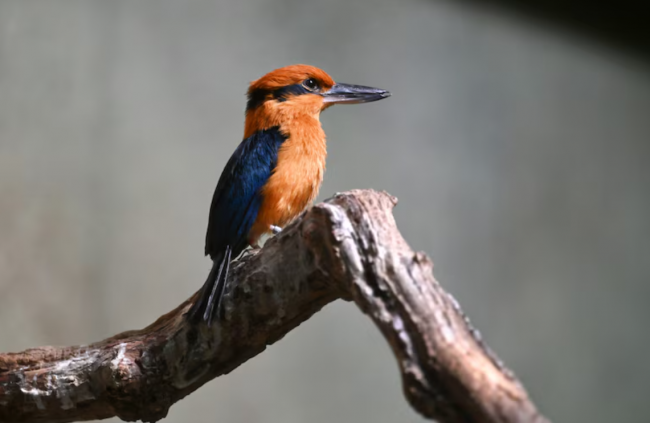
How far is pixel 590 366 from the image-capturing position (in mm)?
3562

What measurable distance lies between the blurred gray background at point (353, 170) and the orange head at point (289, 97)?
3.11 feet

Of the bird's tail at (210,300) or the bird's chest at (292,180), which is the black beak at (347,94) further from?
the bird's tail at (210,300)

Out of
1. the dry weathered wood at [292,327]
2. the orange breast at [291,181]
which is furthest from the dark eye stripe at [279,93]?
the dry weathered wood at [292,327]

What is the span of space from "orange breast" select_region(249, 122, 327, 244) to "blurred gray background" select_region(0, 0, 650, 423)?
115cm

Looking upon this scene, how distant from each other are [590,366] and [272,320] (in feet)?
8.23

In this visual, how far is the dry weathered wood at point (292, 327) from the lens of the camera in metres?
1.13

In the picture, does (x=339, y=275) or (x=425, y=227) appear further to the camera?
(x=425, y=227)

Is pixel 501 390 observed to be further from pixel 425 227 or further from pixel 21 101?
pixel 21 101

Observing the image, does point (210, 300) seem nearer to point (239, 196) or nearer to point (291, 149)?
point (239, 196)

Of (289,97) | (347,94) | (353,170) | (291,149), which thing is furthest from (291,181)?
(353,170)

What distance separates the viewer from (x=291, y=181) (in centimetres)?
210

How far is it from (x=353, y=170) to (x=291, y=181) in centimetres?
136

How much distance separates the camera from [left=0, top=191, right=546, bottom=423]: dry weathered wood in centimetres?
113

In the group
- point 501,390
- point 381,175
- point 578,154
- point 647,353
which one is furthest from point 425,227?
point 501,390
